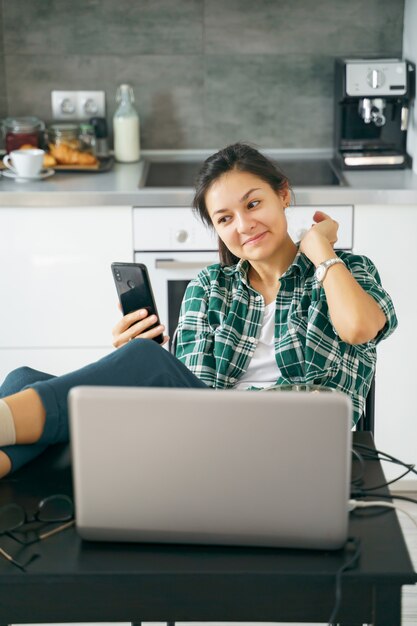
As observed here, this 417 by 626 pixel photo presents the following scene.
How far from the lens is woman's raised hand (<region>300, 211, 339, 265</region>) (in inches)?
74.3

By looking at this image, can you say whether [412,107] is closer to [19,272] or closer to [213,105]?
[213,105]

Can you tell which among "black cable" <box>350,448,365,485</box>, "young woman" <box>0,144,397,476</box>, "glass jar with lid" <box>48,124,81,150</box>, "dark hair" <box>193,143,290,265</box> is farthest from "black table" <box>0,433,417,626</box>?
"glass jar with lid" <box>48,124,81,150</box>

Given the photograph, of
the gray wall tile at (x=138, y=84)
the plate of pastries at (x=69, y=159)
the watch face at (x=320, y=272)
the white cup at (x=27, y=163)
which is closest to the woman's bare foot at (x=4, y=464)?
the watch face at (x=320, y=272)

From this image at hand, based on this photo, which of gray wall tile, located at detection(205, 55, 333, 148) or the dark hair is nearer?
the dark hair

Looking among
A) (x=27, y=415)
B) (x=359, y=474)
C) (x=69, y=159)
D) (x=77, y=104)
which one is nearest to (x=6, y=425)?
(x=27, y=415)

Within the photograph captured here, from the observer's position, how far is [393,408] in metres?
3.04

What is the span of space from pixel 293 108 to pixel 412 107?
18.0 inches

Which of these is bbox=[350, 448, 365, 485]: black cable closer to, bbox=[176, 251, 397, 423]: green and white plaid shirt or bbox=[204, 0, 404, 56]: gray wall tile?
bbox=[176, 251, 397, 423]: green and white plaid shirt

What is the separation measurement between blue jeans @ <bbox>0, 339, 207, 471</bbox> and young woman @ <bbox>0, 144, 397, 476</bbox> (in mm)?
156

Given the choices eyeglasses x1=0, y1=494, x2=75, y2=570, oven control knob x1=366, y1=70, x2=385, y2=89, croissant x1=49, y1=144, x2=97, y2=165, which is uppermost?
oven control knob x1=366, y1=70, x2=385, y2=89

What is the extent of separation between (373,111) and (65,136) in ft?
3.39

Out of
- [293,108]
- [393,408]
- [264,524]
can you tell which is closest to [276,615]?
[264,524]

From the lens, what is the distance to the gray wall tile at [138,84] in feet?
11.1

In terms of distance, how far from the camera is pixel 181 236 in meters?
2.89
